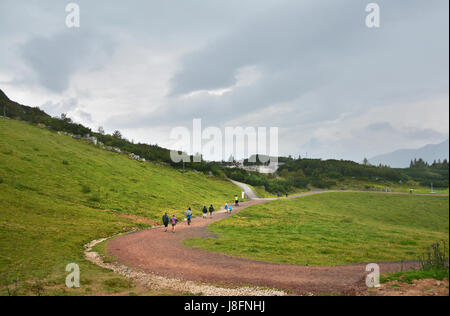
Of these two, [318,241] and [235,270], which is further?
[318,241]

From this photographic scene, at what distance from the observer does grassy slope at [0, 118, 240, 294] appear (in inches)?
672

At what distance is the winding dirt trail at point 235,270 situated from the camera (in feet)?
44.1

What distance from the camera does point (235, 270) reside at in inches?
641

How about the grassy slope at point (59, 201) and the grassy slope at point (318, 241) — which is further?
the grassy slope at point (318, 241)

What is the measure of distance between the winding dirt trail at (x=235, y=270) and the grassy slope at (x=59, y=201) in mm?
3724

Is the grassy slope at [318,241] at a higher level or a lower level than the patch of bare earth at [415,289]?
lower

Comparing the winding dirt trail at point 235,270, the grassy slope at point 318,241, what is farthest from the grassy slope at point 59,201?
the grassy slope at point 318,241

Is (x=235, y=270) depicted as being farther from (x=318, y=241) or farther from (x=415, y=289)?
(x=318, y=241)

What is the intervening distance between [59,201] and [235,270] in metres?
29.3

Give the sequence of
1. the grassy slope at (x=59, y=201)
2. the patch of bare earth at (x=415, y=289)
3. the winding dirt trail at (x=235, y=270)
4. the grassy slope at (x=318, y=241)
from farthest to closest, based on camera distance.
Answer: the grassy slope at (x=318, y=241), the grassy slope at (x=59, y=201), the winding dirt trail at (x=235, y=270), the patch of bare earth at (x=415, y=289)

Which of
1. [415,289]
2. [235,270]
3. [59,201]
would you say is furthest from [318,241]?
[59,201]

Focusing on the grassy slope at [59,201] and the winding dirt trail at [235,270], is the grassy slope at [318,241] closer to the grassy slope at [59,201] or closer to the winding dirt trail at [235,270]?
the winding dirt trail at [235,270]

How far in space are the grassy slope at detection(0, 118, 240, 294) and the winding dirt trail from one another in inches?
147
